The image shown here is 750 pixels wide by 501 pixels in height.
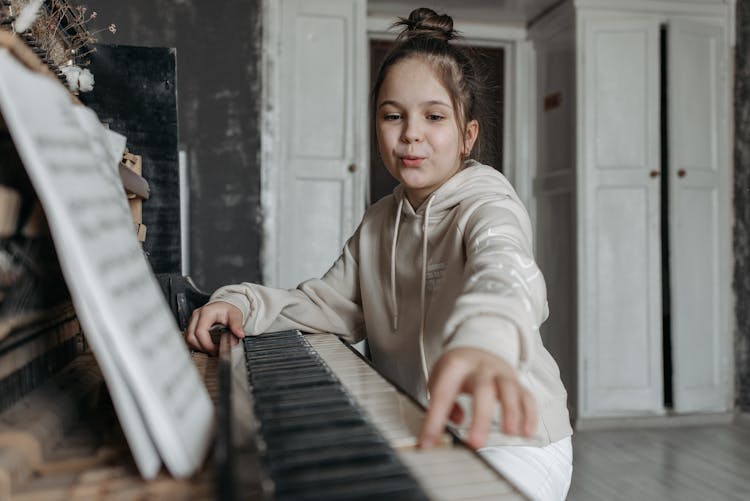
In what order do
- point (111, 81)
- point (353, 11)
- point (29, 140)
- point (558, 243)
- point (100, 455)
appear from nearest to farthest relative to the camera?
point (29, 140) < point (100, 455) < point (111, 81) < point (353, 11) < point (558, 243)

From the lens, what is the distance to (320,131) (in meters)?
3.83

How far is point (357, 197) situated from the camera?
3832 millimetres

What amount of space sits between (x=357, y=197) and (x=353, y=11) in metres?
1.08

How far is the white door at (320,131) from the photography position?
377 cm

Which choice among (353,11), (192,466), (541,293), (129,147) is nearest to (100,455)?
(192,466)

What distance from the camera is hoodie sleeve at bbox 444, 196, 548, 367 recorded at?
60 centimetres

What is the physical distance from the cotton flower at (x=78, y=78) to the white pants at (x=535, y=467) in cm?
99

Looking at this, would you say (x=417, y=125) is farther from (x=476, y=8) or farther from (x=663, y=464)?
(x=476, y=8)

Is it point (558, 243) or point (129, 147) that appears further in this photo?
point (558, 243)

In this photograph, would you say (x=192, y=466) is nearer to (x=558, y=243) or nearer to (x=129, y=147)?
(x=129, y=147)

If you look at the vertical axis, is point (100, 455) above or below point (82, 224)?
below

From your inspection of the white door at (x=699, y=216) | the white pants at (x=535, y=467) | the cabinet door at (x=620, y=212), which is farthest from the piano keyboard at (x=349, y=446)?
the white door at (x=699, y=216)

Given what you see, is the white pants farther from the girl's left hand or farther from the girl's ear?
the girl's ear

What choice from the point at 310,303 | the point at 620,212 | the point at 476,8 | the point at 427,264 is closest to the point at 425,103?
the point at 427,264
